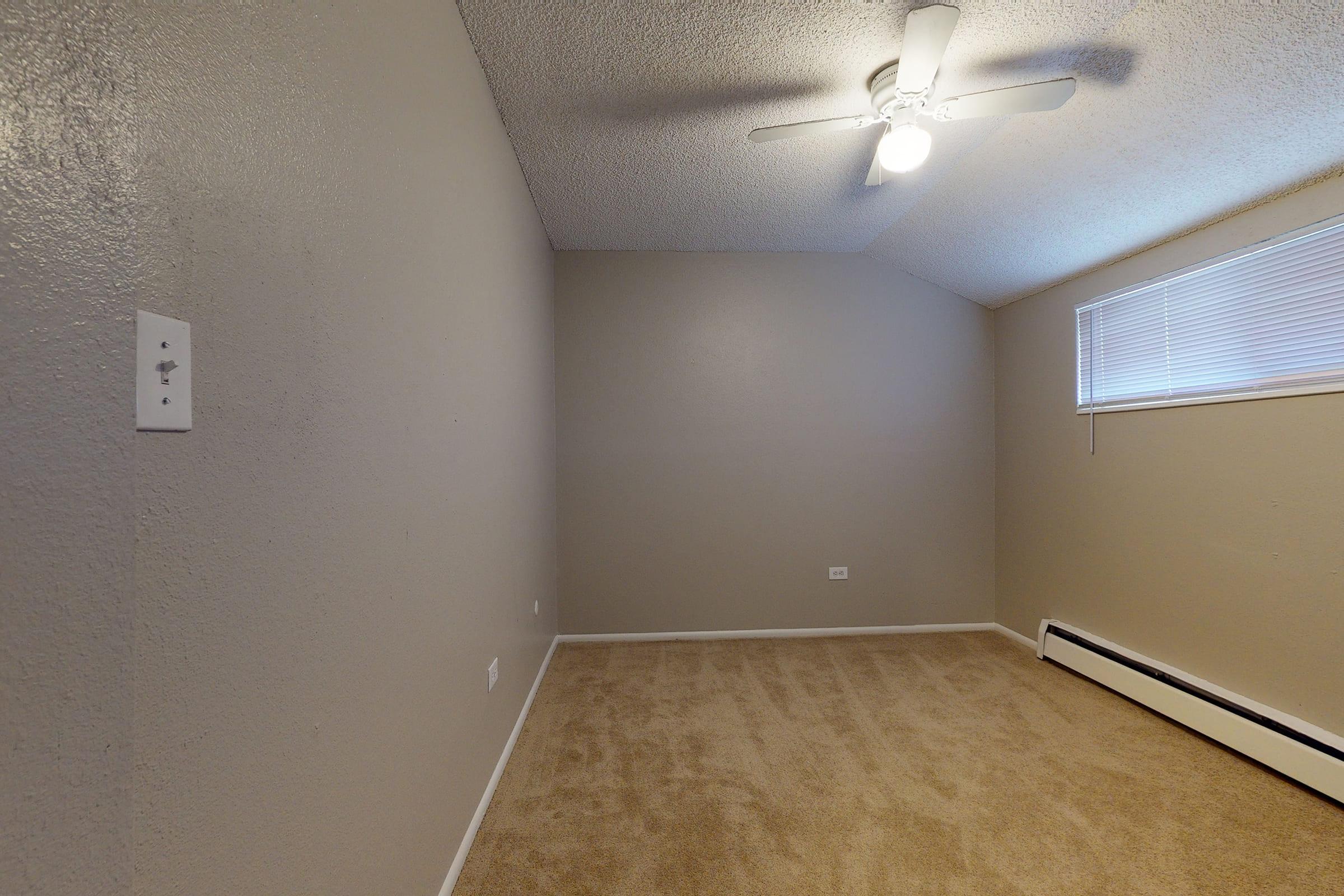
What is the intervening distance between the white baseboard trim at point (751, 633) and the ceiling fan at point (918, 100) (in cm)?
299

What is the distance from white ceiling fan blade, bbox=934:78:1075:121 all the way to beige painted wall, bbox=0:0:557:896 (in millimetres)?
1612

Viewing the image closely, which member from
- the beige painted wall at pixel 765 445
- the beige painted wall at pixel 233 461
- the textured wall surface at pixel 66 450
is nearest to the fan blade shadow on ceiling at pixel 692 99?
the beige painted wall at pixel 233 461

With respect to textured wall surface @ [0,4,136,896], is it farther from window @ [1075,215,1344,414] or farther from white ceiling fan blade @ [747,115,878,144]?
window @ [1075,215,1344,414]

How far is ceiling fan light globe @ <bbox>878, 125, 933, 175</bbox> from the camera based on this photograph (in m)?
1.98

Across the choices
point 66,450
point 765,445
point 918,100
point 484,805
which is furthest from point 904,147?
point 484,805

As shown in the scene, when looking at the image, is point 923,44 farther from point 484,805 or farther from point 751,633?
point 751,633

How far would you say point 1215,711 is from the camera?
2.57m

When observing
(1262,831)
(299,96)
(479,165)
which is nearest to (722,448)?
(479,165)

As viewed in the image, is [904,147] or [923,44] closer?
[923,44]

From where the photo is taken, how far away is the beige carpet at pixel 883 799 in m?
1.81

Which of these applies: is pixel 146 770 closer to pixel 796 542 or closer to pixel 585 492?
pixel 585 492

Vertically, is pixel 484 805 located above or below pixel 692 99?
below

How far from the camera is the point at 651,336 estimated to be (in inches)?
161

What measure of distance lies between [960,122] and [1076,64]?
1.48 feet
